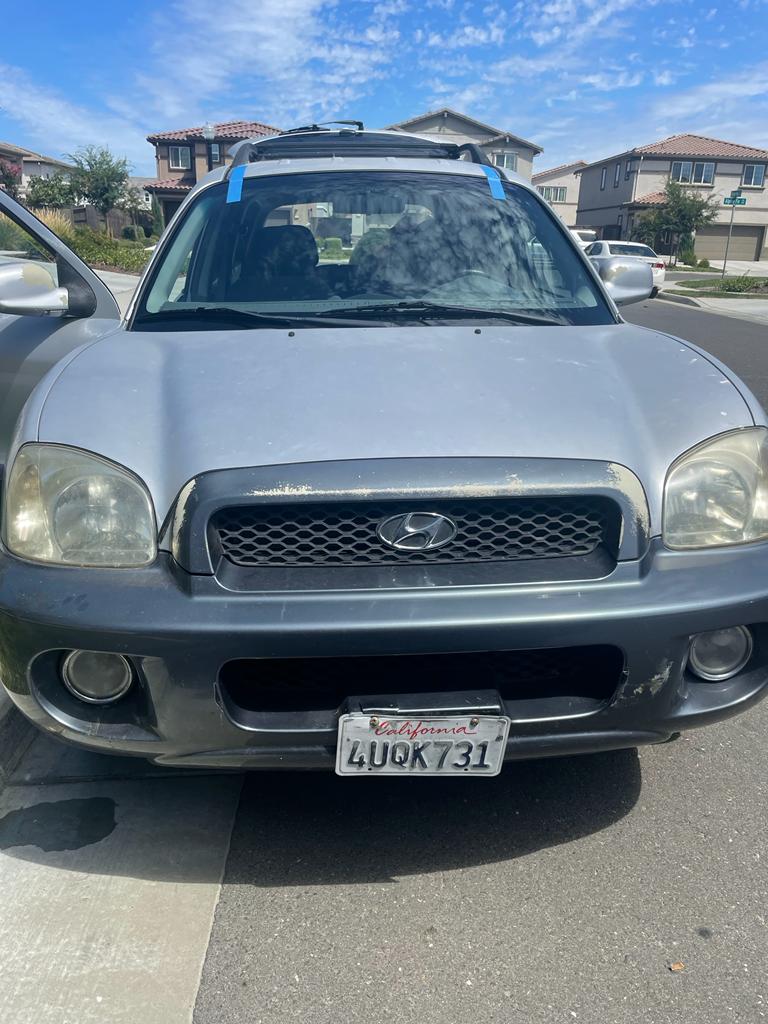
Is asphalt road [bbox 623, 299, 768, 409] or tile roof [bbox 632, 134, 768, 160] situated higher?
tile roof [bbox 632, 134, 768, 160]

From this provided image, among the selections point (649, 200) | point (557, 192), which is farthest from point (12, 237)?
point (557, 192)

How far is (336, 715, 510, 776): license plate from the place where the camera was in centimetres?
202

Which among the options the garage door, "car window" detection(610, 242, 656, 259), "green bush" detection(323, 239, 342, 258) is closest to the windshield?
"green bush" detection(323, 239, 342, 258)

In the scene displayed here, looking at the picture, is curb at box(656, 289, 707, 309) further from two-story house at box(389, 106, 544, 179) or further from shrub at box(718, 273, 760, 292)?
two-story house at box(389, 106, 544, 179)

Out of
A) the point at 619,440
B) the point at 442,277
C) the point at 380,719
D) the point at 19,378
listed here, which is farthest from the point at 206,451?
the point at 19,378

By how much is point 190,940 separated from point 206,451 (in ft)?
3.86

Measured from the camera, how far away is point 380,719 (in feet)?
6.59

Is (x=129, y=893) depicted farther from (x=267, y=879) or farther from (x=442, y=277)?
(x=442, y=277)

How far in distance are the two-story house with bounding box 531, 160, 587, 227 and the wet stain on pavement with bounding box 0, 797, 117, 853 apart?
72.3 m

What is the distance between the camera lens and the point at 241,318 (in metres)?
2.83

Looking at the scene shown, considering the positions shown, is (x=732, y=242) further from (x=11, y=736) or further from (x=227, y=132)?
(x=11, y=736)

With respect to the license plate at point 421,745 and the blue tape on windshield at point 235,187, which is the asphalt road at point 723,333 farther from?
the license plate at point 421,745

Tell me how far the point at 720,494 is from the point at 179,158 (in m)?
61.2

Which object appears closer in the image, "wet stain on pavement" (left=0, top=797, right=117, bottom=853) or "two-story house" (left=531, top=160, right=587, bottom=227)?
"wet stain on pavement" (left=0, top=797, right=117, bottom=853)
